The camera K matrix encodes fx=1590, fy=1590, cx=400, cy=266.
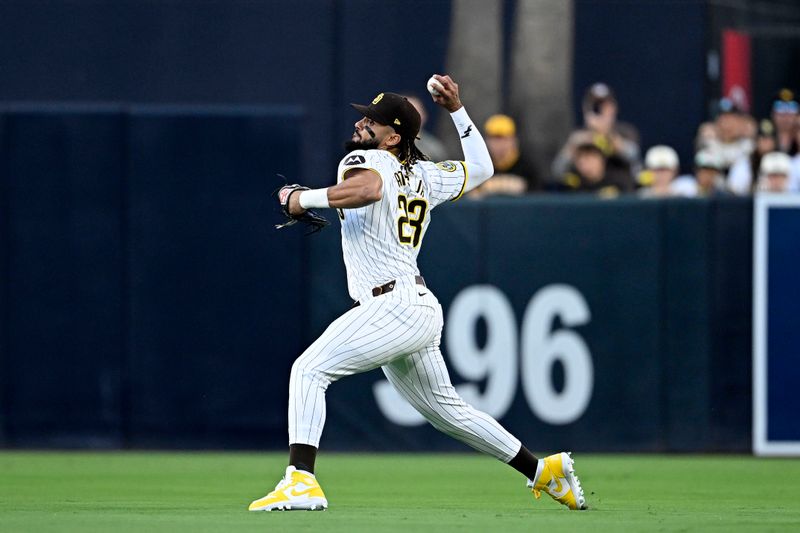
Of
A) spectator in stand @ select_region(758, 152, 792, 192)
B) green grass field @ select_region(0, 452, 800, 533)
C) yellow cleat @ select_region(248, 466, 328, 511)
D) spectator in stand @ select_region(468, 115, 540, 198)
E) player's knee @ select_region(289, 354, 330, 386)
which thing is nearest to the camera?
green grass field @ select_region(0, 452, 800, 533)

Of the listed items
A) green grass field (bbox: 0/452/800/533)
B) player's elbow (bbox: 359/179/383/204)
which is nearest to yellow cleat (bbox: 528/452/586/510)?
green grass field (bbox: 0/452/800/533)

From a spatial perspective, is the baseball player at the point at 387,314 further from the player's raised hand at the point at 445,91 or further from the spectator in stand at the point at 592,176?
the spectator in stand at the point at 592,176

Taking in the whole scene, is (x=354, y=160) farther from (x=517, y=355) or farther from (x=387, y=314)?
(x=517, y=355)

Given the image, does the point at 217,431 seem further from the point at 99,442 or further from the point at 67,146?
the point at 67,146

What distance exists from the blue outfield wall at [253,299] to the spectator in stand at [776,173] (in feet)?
0.92

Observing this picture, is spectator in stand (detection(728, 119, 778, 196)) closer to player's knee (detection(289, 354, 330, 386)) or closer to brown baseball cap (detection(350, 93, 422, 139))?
brown baseball cap (detection(350, 93, 422, 139))

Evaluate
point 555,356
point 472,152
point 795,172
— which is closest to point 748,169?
point 795,172

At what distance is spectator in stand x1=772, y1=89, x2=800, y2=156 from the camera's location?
42.7 feet

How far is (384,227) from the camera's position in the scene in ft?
24.7

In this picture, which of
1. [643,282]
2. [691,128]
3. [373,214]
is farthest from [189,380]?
[691,128]

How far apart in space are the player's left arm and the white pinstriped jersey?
13 centimetres

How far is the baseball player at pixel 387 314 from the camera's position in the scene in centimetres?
729

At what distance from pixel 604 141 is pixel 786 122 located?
5.03 ft

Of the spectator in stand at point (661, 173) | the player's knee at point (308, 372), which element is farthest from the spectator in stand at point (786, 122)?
the player's knee at point (308, 372)
